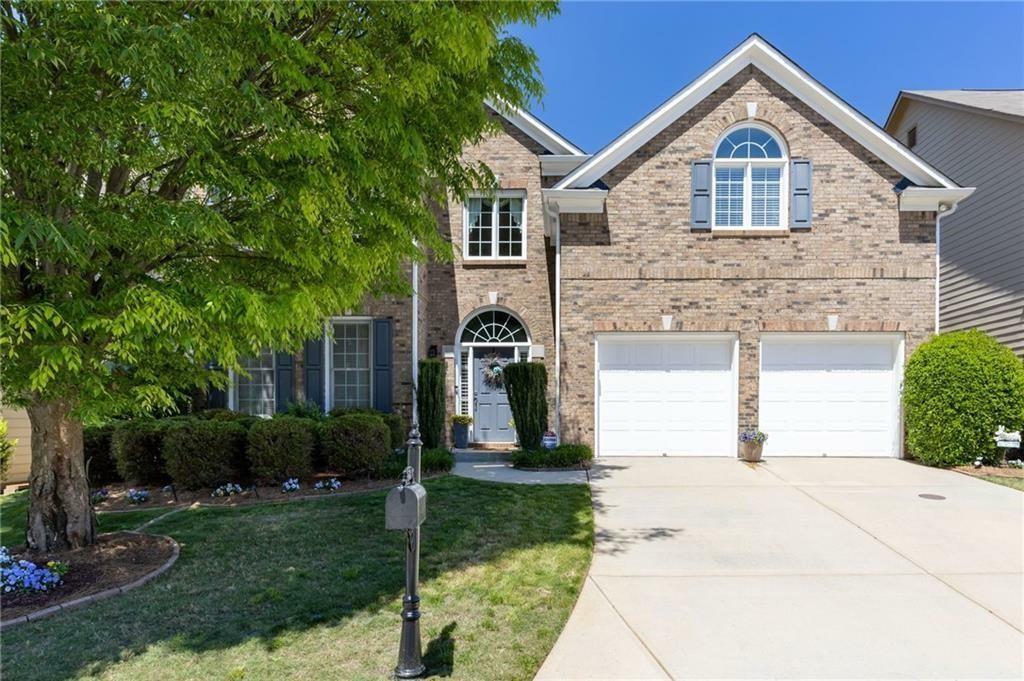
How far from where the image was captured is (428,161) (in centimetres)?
511

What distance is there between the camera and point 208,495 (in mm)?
7996

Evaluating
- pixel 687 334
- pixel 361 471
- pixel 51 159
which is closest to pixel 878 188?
pixel 687 334

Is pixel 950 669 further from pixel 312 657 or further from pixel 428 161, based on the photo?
pixel 428 161

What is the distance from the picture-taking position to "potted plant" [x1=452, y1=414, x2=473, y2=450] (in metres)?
11.8

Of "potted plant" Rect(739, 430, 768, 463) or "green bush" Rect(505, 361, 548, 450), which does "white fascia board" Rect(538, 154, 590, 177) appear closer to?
"green bush" Rect(505, 361, 548, 450)

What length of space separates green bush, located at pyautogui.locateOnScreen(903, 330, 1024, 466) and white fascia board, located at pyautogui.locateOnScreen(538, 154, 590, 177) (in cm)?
760

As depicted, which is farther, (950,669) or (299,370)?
(299,370)

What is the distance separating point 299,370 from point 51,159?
7736 mm

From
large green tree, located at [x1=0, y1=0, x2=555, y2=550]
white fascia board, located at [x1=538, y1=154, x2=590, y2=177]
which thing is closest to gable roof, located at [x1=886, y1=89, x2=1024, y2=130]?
white fascia board, located at [x1=538, y1=154, x2=590, y2=177]

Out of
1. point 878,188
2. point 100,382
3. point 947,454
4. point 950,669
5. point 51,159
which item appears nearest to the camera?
point 950,669

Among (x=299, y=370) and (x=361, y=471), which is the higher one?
(x=299, y=370)

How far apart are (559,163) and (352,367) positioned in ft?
20.3

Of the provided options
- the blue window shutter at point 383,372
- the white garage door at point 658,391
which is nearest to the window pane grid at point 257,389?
the blue window shutter at point 383,372

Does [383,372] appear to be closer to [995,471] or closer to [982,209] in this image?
[995,471]
